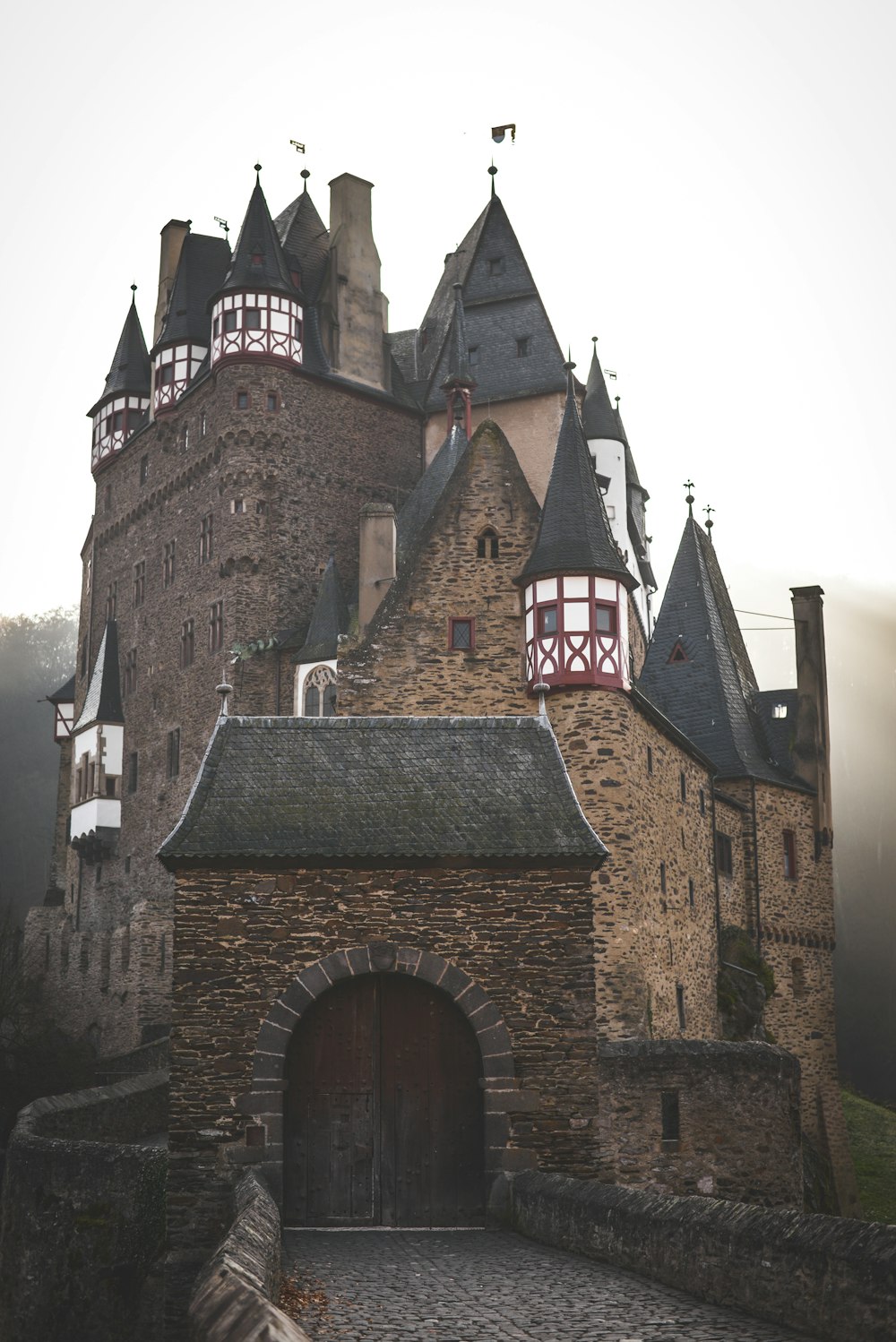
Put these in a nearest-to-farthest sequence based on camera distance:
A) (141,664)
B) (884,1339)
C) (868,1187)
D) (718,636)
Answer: (884,1339) → (868,1187) → (718,636) → (141,664)

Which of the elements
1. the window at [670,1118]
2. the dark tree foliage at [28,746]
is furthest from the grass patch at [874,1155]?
the dark tree foliage at [28,746]

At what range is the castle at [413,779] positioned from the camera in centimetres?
1576

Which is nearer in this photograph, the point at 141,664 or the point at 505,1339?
the point at 505,1339

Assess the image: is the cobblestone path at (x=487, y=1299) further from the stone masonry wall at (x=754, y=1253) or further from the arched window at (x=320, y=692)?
the arched window at (x=320, y=692)


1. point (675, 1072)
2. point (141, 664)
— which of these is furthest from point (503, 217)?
point (675, 1072)

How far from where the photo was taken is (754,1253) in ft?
32.5

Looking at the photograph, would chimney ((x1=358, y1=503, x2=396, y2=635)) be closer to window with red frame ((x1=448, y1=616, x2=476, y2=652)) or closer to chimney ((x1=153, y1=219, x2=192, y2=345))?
window with red frame ((x1=448, y1=616, x2=476, y2=652))

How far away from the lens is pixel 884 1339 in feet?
27.8

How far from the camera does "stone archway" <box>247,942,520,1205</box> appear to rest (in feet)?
50.6

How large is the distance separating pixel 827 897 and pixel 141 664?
20.9m

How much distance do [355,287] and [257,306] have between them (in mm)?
3929

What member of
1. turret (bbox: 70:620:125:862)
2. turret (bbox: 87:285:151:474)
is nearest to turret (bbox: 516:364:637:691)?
turret (bbox: 70:620:125:862)

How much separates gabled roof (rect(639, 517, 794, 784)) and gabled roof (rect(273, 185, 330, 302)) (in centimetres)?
1381

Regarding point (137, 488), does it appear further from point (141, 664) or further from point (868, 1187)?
point (868, 1187)
